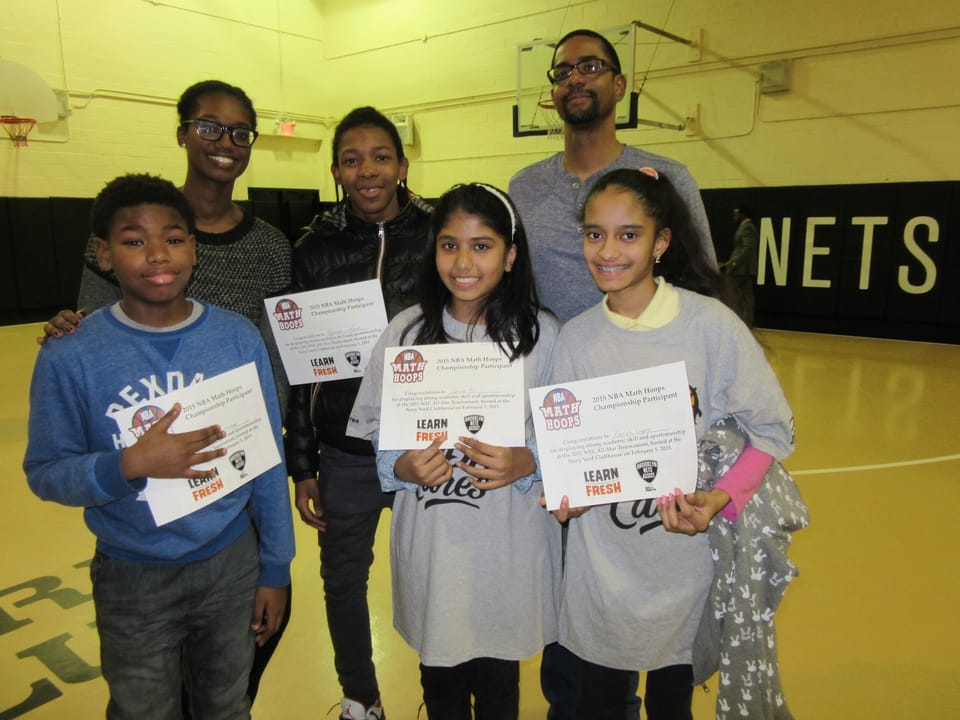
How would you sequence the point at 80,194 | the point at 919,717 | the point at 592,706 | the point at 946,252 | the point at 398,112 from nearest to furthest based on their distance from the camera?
1. the point at 592,706
2. the point at 919,717
3. the point at 946,252
4. the point at 80,194
5. the point at 398,112

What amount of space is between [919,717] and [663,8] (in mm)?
10044

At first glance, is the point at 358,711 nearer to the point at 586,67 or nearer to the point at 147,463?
the point at 147,463

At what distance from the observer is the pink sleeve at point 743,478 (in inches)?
61.2

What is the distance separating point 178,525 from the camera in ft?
4.90

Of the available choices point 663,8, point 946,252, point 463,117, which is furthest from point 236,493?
point 463,117

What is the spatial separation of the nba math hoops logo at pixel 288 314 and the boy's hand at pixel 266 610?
0.75 m

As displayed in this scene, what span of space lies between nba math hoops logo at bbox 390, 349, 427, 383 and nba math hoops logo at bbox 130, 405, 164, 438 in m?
0.54

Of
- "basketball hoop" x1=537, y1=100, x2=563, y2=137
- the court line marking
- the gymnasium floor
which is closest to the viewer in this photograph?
the gymnasium floor

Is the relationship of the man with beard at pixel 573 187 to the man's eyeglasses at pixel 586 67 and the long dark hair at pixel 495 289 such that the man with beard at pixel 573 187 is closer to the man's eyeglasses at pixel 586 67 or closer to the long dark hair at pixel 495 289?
the man's eyeglasses at pixel 586 67

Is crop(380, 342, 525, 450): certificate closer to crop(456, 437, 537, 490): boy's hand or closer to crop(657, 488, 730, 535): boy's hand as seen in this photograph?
crop(456, 437, 537, 490): boy's hand

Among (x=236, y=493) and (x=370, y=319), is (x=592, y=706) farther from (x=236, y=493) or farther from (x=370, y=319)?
(x=370, y=319)

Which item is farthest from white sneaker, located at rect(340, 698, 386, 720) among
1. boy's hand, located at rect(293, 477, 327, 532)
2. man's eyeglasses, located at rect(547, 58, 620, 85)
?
man's eyeglasses, located at rect(547, 58, 620, 85)

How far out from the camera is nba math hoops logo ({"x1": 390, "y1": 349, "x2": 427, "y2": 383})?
5.39 feet

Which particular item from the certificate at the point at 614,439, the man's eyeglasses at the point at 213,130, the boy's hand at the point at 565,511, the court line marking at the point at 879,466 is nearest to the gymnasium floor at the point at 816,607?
the court line marking at the point at 879,466
